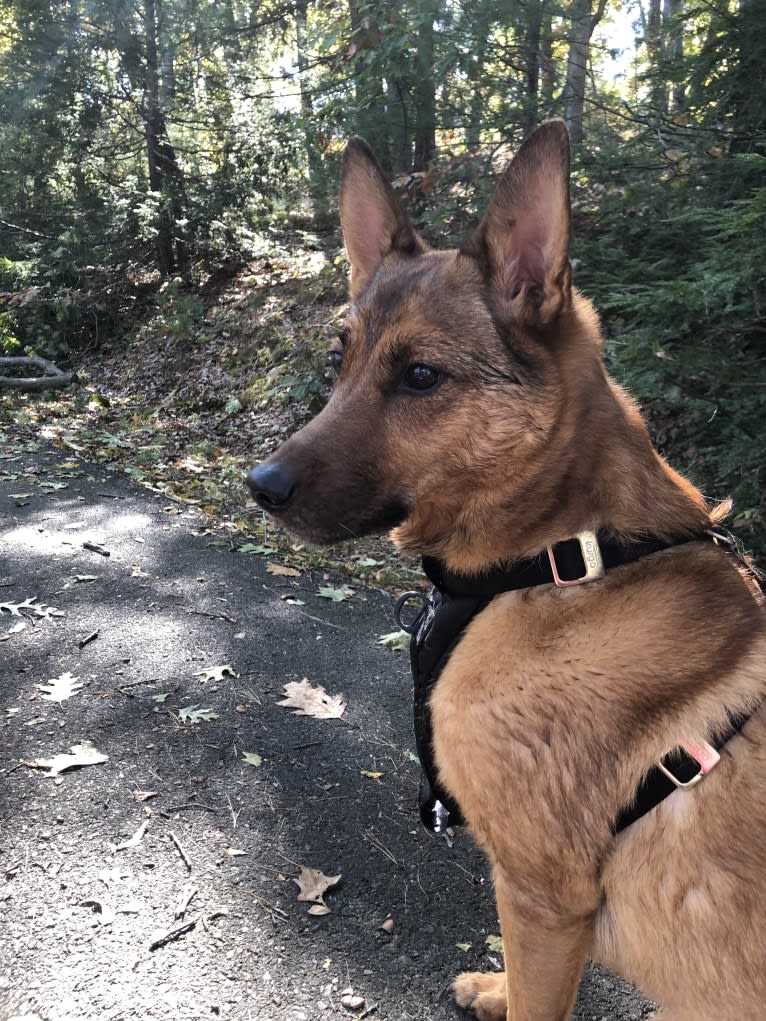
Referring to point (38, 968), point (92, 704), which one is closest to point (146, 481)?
point (92, 704)

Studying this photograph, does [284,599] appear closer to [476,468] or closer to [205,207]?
[476,468]

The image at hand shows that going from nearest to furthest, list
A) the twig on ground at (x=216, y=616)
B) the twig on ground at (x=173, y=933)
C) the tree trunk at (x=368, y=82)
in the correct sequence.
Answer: the twig on ground at (x=173, y=933) → the twig on ground at (x=216, y=616) → the tree trunk at (x=368, y=82)

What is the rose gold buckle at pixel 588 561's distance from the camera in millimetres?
1989

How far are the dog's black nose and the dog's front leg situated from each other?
49.2 inches

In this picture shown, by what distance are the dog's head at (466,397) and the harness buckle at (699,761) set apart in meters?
0.77

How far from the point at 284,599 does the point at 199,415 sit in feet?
21.8

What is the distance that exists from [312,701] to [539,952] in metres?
2.17

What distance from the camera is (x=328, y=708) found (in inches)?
152

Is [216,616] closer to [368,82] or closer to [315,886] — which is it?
[315,886]

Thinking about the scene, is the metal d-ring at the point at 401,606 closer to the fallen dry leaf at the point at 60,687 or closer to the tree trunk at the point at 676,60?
the fallen dry leaf at the point at 60,687

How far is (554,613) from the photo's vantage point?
2.01 m

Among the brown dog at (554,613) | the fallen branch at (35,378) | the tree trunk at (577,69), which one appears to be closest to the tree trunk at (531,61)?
the tree trunk at (577,69)

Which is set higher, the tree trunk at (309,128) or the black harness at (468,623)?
the tree trunk at (309,128)

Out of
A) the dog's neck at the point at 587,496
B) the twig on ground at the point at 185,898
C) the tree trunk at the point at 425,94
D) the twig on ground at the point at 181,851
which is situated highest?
the tree trunk at the point at 425,94
